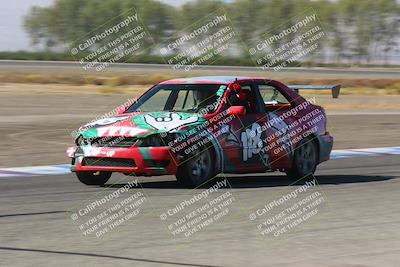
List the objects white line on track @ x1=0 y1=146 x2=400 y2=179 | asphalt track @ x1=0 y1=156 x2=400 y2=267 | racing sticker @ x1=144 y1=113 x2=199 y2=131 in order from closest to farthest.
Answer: asphalt track @ x1=0 y1=156 x2=400 y2=267 < racing sticker @ x1=144 y1=113 x2=199 y2=131 < white line on track @ x1=0 y1=146 x2=400 y2=179

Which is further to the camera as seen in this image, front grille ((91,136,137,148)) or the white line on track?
the white line on track

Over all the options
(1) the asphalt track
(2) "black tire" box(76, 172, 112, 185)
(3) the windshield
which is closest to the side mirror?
(3) the windshield

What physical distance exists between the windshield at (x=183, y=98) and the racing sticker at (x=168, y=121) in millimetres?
394

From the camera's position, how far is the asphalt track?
6.84 m

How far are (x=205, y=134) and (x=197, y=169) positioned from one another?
450mm

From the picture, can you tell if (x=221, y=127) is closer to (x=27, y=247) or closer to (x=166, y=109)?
(x=166, y=109)

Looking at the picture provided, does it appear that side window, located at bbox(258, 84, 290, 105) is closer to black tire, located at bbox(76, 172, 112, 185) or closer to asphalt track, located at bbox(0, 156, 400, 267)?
asphalt track, located at bbox(0, 156, 400, 267)

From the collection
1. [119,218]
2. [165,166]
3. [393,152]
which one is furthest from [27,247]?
[393,152]

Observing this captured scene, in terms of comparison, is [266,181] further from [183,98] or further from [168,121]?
[168,121]

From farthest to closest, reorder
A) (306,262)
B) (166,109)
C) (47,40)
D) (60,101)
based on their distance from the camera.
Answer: (47,40), (60,101), (166,109), (306,262)

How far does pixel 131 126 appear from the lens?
10789mm

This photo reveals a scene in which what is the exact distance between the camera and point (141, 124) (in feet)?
35.4

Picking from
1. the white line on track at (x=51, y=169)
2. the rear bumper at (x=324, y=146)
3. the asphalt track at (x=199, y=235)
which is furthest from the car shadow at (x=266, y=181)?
the white line on track at (x=51, y=169)

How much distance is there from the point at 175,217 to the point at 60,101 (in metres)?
23.7
